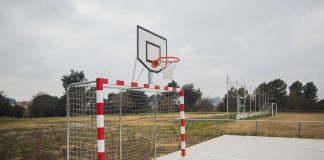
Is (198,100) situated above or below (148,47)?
below

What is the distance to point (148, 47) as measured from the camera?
28.4ft

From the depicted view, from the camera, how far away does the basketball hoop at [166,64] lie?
8.31 m

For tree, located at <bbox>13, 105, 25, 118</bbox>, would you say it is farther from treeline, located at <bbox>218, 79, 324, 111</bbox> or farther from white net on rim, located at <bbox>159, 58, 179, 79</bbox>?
white net on rim, located at <bbox>159, 58, 179, 79</bbox>

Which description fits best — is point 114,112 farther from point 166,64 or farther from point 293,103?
point 293,103

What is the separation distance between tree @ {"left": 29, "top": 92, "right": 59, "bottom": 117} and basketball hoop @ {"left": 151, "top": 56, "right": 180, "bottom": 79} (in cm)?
4554

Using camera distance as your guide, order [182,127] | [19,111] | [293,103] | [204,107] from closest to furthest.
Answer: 1. [182,127]
2. [19,111]
3. [204,107]
4. [293,103]

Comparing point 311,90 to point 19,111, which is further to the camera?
point 311,90

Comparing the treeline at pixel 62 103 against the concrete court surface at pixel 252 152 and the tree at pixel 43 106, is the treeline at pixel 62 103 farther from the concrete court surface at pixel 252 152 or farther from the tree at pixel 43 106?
the concrete court surface at pixel 252 152

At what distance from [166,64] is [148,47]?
0.84 m

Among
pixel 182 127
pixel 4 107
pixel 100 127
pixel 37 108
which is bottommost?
pixel 37 108

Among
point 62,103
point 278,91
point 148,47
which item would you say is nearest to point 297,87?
point 278,91

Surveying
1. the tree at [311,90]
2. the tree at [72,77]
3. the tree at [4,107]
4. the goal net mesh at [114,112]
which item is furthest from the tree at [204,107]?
the goal net mesh at [114,112]

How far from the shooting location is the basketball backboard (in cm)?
827

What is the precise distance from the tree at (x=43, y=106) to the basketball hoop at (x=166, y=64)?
149ft
